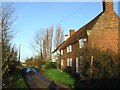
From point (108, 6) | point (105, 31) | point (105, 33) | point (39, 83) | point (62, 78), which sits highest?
point (108, 6)

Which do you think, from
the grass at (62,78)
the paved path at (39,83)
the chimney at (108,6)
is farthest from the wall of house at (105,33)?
the paved path at (39,83)

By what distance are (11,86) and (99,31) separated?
1806cm

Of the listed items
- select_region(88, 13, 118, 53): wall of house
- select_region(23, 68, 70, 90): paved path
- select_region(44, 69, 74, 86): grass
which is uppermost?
select_region(88, 13, 118, 53): wall of house

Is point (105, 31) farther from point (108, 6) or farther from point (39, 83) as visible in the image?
point (39, 83)

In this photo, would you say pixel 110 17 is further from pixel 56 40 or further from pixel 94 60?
pixel 56 40

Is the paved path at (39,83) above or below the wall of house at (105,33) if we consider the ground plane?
below

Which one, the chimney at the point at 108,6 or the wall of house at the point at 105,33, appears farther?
the chimney at the point at 108,6

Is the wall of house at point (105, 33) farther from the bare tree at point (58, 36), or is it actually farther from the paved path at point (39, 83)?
the bare tree at point (58, 36)

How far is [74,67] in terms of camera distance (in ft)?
106

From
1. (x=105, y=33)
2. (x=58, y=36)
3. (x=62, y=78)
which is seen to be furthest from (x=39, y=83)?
(x=58, y=36)

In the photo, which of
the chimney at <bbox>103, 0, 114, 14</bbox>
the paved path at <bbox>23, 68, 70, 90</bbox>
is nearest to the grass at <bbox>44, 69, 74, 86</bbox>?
the paved path at <bbox>23, 68, 70, 90</bbox>

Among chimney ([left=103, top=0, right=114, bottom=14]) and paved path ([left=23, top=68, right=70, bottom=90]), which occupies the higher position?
chimney ([left=103, top=0, right=114, bottom=14])

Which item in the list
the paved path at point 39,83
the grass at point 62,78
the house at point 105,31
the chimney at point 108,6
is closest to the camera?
the paved path at point 39,83

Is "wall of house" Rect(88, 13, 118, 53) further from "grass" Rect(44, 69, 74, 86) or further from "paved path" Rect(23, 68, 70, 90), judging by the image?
"paved path" Rect(23, 68, 70, 90)
